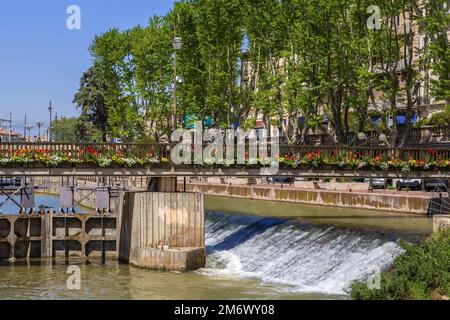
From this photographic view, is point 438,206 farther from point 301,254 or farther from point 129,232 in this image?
point 129,232

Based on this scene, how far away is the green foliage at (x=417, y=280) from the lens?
27.2 metres

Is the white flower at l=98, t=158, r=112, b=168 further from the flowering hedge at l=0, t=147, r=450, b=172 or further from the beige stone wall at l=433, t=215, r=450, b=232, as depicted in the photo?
the beige stone wall at l=433, t=215, r=450, b=232

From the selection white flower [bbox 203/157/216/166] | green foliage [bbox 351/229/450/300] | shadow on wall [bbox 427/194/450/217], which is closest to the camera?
green foliage [bbox 351/229/450/300]

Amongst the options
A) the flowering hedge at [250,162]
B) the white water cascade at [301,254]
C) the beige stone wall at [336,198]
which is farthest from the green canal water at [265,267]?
the flowering hedge at [250,162]

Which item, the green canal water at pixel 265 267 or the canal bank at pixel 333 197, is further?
the canal bank at pixel 333 197

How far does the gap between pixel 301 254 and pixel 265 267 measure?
76.0 inches

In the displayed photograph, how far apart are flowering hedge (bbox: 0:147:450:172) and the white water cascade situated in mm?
3814

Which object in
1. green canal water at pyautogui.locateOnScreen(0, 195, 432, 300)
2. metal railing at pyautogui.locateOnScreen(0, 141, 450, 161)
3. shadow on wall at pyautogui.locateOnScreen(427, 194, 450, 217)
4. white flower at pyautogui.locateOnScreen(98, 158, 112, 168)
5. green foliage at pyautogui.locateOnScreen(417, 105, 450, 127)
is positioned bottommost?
green canal water at pyautogui.locateOnScreen(0, 195, 432, 300)

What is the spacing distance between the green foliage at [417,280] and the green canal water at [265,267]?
399 cm

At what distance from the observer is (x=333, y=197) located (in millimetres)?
62281

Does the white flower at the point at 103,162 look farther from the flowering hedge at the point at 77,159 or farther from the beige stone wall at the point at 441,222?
the beige stone wall at the point at 441,222

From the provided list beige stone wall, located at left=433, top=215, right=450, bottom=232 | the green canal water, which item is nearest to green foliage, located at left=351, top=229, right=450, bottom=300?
the green canal water

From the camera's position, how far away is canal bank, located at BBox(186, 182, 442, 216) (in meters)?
52.5
